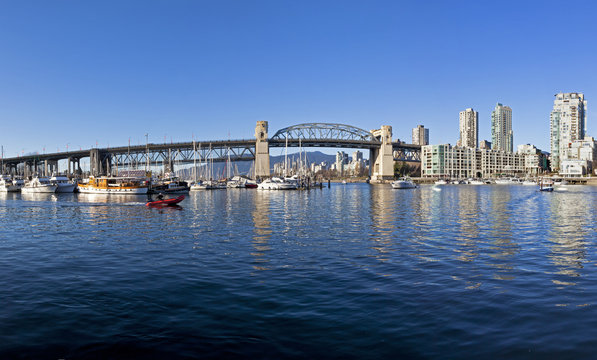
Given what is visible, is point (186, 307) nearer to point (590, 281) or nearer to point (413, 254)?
point (413, 254)

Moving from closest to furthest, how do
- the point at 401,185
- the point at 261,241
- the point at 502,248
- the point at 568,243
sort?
the point at 502,248 < the point at 568,243 < the point at 261,241 < the point at 401,185

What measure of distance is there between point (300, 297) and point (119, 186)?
74.9 m

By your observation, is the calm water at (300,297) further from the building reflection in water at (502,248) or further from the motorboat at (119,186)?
the motorboat at (119,186)

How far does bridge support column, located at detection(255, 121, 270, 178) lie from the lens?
172875 mm

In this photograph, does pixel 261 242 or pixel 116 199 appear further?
pixel 116 199

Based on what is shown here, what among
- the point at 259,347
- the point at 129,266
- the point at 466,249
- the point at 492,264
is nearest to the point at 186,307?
the point at 259,347

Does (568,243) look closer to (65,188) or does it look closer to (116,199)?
(116,199)

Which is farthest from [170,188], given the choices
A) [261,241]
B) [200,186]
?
[261,241]

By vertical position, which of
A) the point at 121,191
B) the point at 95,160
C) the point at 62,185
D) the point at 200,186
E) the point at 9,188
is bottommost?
the point at 121,191

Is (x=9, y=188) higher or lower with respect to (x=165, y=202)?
higher

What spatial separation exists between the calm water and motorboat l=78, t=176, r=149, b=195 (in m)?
56.1

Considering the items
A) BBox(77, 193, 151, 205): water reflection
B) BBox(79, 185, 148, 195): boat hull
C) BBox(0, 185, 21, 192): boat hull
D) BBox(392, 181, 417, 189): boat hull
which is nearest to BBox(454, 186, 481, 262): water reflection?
BBox(77, 193, 151, 205): water reflection

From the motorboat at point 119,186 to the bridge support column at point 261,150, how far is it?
9048cm

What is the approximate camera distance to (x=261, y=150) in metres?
177
